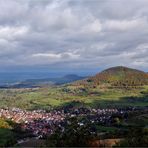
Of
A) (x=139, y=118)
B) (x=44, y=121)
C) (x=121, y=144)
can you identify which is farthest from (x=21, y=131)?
(x=121, y=144)

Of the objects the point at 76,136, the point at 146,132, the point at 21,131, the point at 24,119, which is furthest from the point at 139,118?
the point at 76,136

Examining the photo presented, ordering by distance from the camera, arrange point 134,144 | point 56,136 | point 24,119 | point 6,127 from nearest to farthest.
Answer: point 134,144
point 56,136
point 6,127
point 24,119

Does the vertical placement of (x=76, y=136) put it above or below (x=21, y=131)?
above

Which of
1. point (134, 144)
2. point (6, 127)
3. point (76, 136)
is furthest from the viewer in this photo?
point (6, 127)

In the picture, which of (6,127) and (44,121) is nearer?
(6,127)

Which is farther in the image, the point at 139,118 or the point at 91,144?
the point at 139,118

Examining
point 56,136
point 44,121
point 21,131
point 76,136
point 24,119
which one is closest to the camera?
point 76,136

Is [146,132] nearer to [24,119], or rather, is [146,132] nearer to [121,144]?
[121,144]

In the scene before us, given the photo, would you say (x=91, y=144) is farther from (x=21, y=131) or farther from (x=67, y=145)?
(x=21, y=131)

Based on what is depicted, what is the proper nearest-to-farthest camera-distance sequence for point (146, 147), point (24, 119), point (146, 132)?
point (146, 147) → point (146, 132) → point (24, 119)
